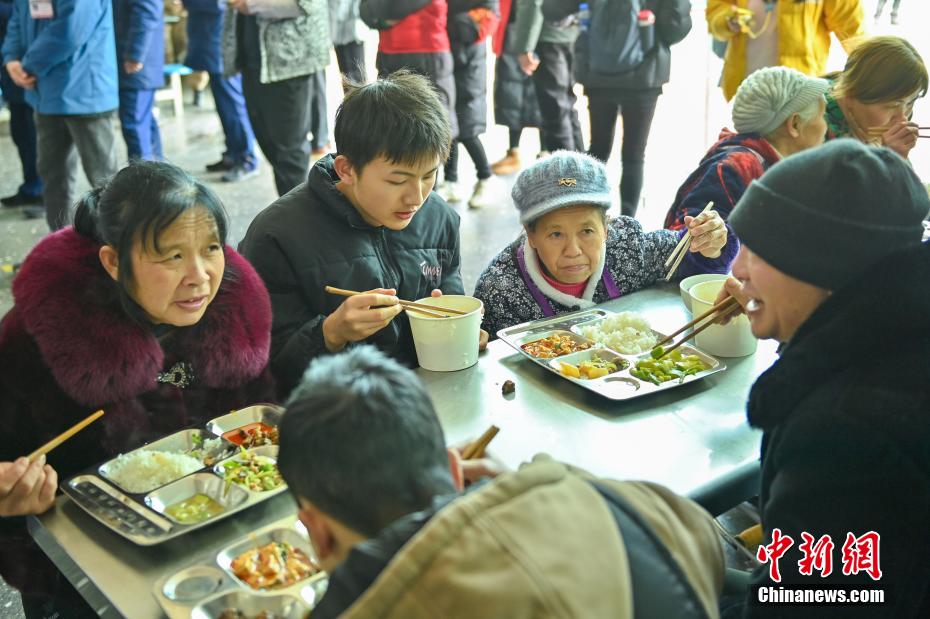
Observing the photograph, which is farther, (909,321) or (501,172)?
(501,172)

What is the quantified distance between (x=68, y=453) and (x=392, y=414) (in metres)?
1.06

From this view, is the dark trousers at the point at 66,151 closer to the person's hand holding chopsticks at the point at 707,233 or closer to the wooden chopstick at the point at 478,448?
the person's hand holding chopsticks at the point at 707,233

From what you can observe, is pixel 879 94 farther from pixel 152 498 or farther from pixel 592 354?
pixel 152 498

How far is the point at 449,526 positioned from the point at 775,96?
2470 millimetres

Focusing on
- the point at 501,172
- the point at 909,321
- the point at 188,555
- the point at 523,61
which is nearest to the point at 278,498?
the point at 188,555

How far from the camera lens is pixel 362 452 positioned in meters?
1.04

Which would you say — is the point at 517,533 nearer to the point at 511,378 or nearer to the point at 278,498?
the point at 278,498

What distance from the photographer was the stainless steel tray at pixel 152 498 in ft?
4.73

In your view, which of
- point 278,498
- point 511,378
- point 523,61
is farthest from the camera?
point 523,61

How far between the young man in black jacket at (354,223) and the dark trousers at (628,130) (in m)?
2.69

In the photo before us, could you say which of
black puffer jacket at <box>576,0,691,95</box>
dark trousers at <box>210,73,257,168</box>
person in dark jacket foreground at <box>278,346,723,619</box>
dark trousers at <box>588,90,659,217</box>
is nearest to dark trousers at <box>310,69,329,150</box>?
dark trousers at <box>210,73,257,168</box>

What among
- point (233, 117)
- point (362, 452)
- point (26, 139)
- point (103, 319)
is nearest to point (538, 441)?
point (362, 452)

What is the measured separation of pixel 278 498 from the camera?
1554 mm

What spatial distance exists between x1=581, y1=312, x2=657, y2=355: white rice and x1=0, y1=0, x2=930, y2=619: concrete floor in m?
2.37
